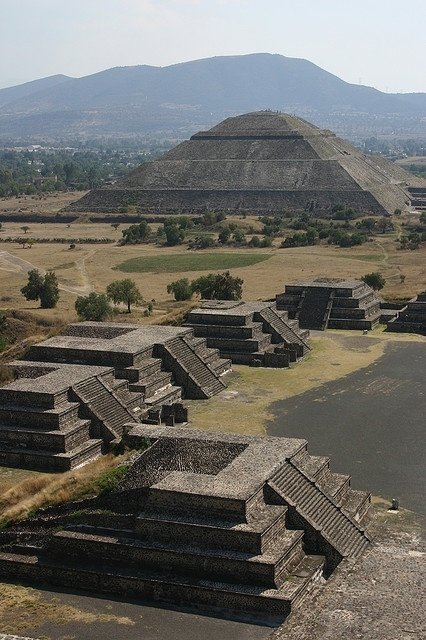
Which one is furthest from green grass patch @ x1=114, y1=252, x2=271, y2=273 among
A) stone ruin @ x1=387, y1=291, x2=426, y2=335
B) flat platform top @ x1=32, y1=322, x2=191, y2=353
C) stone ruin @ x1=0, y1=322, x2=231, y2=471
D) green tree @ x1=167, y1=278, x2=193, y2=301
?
stone ruin @ x1=0, y1=322, x2=231, y2=471

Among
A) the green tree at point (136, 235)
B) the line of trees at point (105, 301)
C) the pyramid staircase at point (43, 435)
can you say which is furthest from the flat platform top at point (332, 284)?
the green tree at point (136, 235)

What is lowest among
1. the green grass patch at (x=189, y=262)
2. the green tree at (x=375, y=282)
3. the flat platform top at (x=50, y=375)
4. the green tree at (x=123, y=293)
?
the green grass patch at (x=189, y=262)

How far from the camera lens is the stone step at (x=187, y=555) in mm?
21922

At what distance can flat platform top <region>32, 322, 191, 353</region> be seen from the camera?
38312 millimetres

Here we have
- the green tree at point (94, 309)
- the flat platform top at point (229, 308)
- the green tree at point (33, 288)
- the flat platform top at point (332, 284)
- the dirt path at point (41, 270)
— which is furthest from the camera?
the dirt path at point (41, 270)

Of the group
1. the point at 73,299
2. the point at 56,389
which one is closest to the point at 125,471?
the point at 56,389

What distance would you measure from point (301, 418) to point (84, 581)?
14111mm

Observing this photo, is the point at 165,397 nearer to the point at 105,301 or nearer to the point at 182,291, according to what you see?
the point at 105,301

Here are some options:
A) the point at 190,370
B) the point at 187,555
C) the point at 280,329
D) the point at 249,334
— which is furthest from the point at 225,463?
the point at 280,329

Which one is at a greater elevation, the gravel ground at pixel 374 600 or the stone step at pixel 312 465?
the stone step at pixel 312 465

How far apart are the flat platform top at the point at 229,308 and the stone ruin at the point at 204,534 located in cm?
2023

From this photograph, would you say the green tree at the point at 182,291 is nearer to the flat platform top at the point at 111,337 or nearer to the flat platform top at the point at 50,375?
the flat platform top at the point at 111,337

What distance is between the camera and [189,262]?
8488cm

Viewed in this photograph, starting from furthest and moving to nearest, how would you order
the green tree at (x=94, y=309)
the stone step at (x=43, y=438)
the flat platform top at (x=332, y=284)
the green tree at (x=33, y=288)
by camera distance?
1. the green tree at (x=33, y=288)
2. the flat platform top at (x=332, y=284)
3. the green tree at (x=94, y=309)
4. the stone step at (x=43, y=438)
